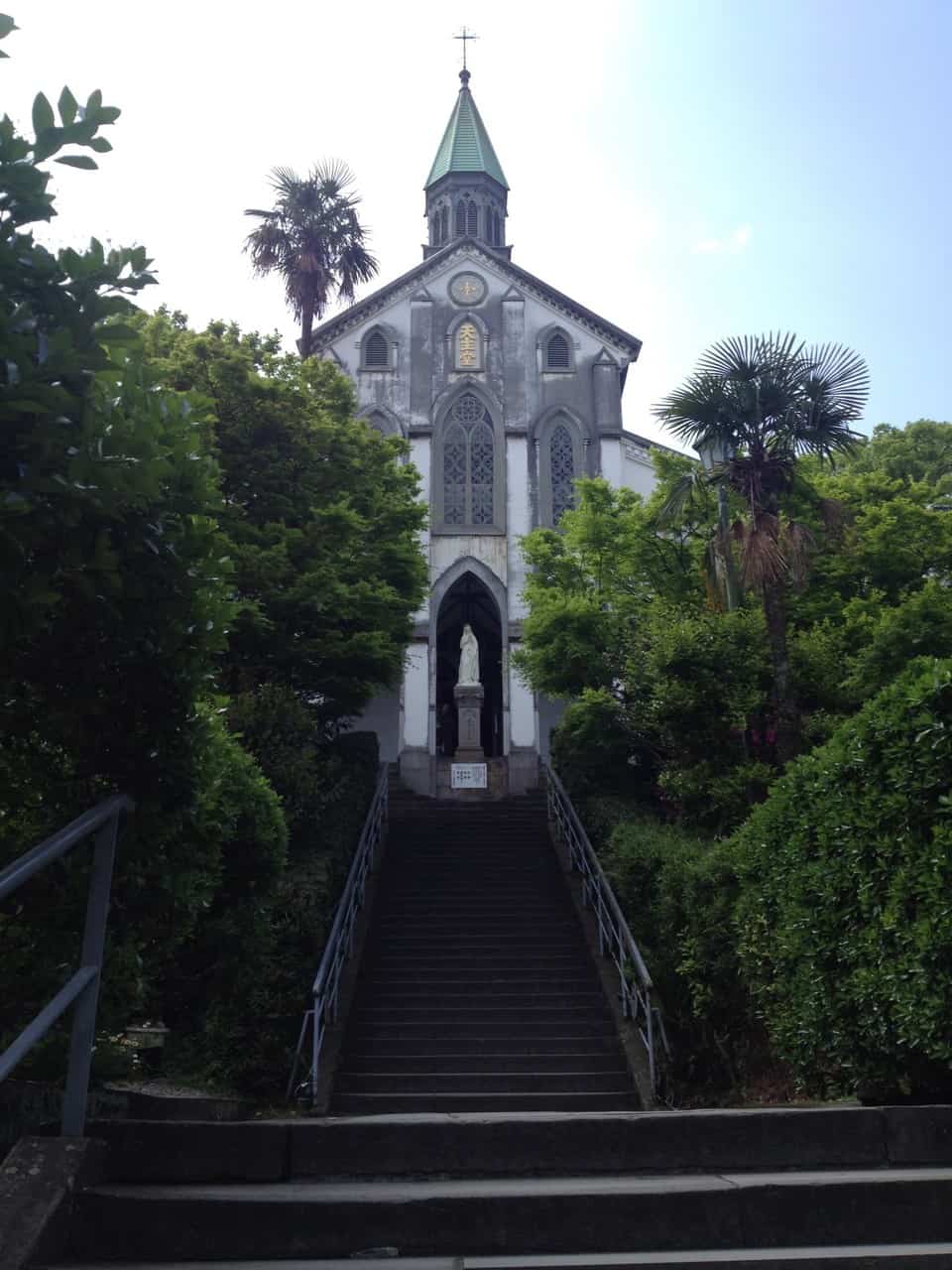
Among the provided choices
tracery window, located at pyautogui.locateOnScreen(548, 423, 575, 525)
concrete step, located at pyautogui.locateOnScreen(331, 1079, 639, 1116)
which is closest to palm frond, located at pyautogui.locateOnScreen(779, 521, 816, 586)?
concrete step, located at pyautogui.locateOnScreen(331, 1079, 639, 1116)

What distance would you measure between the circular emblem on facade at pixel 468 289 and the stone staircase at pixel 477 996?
1804 cm

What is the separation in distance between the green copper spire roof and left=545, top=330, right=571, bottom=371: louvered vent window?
12756mm

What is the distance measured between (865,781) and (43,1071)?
5084mm

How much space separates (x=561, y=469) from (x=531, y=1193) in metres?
27.5

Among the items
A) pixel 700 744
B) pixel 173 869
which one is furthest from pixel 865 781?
pixel 700 744

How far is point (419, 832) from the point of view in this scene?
1952 centimetres

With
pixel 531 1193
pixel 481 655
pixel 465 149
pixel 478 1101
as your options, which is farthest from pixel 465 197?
pixel 531 1193

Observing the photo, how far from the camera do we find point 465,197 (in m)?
A: 41.2

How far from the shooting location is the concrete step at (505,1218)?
3.67 metres

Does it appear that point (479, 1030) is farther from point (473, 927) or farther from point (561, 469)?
point (561, 469)

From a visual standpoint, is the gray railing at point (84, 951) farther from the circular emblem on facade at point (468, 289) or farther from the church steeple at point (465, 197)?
the church steeple at point (465, 197)

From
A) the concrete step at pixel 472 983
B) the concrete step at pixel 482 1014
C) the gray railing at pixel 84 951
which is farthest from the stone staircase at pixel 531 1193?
the concrete step at pixel 472 983

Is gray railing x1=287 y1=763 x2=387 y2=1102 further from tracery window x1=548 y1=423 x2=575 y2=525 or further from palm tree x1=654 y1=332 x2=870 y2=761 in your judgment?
tracery window x1=548 y1=423 x2=575 y2=525

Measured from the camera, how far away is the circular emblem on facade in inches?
1259
